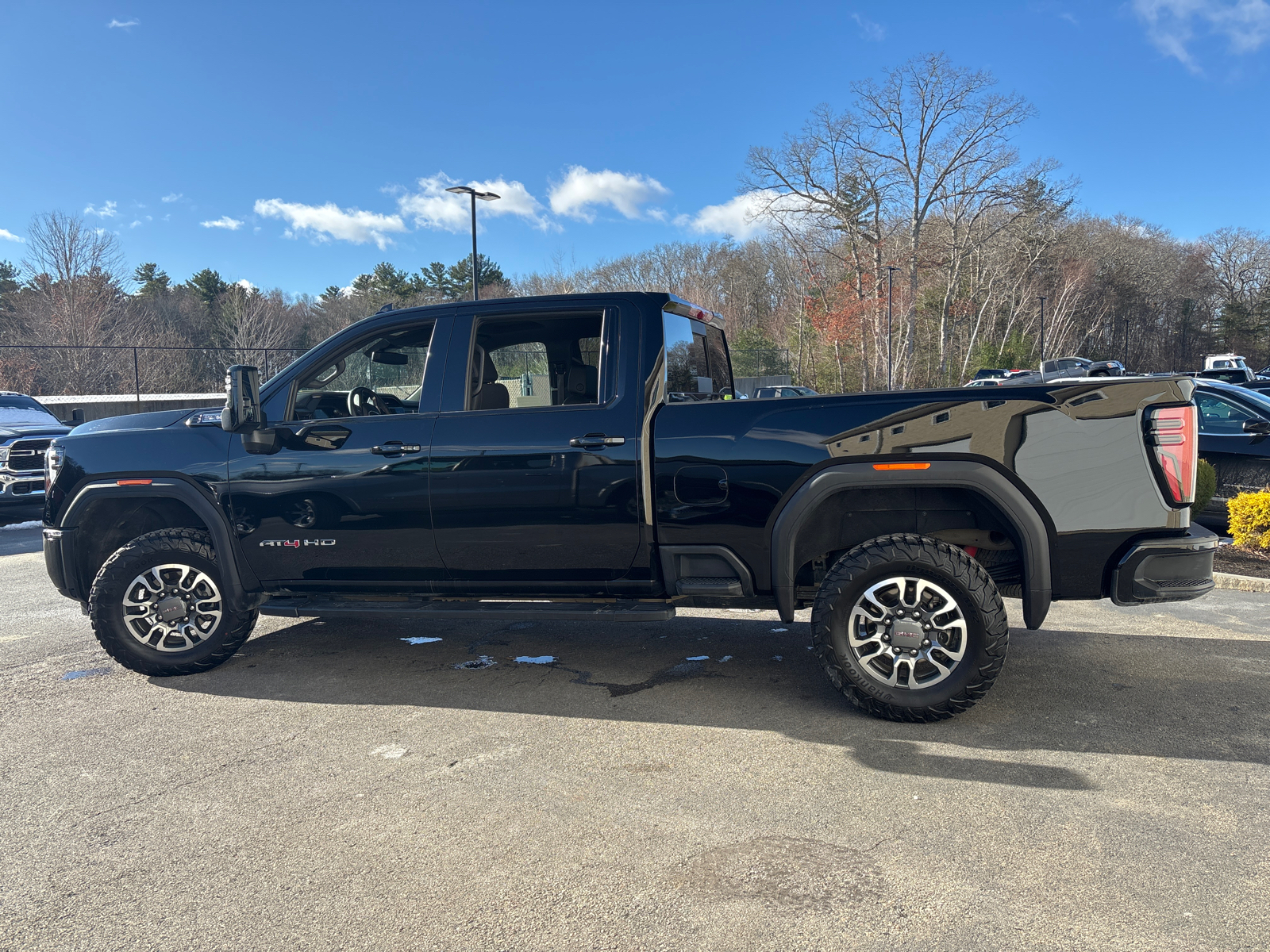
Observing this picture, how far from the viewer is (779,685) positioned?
4613mm

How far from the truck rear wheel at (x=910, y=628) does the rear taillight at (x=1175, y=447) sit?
0.89 meters

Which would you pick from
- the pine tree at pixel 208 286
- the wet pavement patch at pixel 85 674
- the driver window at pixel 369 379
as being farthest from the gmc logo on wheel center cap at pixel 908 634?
the pine tree at pixel 208 286

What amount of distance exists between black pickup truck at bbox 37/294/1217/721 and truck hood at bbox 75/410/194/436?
35 millimetres

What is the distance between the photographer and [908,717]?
13.1 ft

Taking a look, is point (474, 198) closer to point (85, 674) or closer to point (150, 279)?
point (85, 674)

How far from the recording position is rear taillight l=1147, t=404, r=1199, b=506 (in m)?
3.71

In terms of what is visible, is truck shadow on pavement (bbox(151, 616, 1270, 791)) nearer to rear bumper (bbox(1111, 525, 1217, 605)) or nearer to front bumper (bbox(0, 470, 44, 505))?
rear bumper (bbox(1111, 525, 1217, 605))

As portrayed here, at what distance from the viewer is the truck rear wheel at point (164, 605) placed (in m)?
4.81

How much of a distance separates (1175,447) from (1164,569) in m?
0.56

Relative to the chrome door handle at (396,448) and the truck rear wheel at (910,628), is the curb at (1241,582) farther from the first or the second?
the chrome door handle at (396,448)

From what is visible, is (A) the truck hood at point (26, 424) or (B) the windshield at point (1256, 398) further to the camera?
(A) the truck hood at point (26, 424)

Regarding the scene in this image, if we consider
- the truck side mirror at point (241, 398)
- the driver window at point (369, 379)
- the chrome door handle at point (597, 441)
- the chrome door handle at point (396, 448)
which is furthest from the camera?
the driver window at point (369, 379)

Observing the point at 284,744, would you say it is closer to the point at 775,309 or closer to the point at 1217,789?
the point at 1217,789

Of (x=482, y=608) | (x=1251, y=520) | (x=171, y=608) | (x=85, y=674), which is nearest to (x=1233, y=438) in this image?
(x=1251, y=520)
